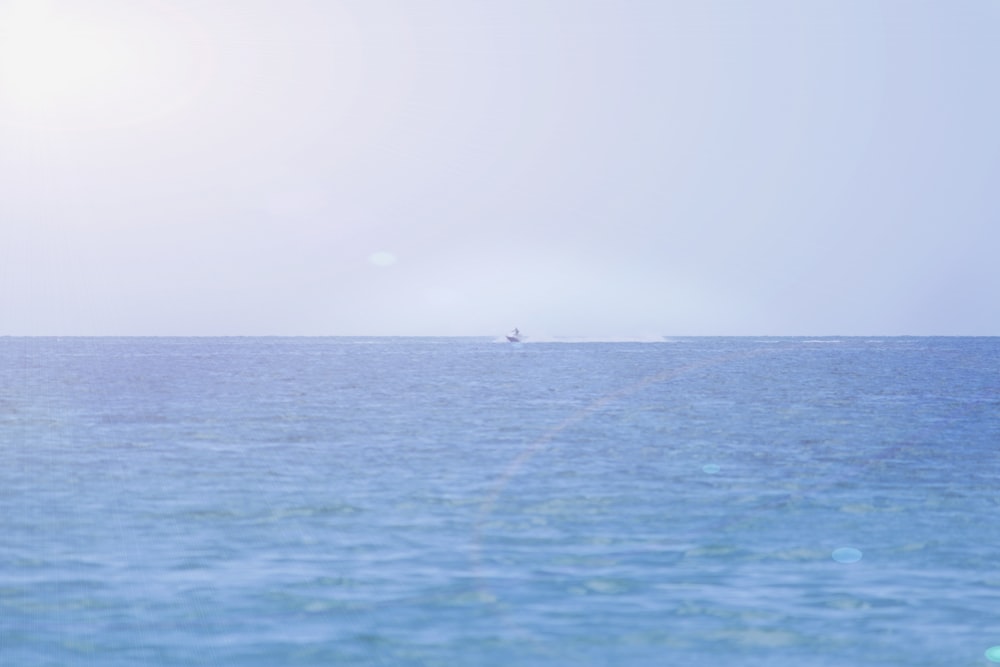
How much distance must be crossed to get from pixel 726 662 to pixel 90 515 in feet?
44.4

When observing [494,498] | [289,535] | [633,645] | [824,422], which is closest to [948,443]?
[824,422]

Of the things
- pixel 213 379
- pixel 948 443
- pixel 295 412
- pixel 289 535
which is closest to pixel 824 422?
pixel 948 443

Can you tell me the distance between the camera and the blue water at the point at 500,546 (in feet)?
45.3

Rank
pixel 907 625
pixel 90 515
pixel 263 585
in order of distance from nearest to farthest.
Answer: pixel 907 625 → pixel 263 585 → pixel 90 515

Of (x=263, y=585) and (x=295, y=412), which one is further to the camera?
(x=295, y=412)

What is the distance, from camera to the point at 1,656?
13.2 metres

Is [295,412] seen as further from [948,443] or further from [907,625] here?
[907,625]

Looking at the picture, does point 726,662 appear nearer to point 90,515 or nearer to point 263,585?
point 263,585

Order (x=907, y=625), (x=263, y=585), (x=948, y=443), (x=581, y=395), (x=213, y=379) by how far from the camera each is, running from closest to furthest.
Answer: (x=907, y=625) → (x=263, y=585) → (x=948, y=443) → (x=581, y=395) → (x=213, y=379)

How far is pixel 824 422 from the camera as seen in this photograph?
47.2m

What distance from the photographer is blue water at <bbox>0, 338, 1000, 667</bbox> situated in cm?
1381

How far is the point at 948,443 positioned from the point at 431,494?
19.2 metres

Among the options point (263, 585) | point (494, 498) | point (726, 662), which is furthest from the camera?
point (494, 498)

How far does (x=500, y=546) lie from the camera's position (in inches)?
753
